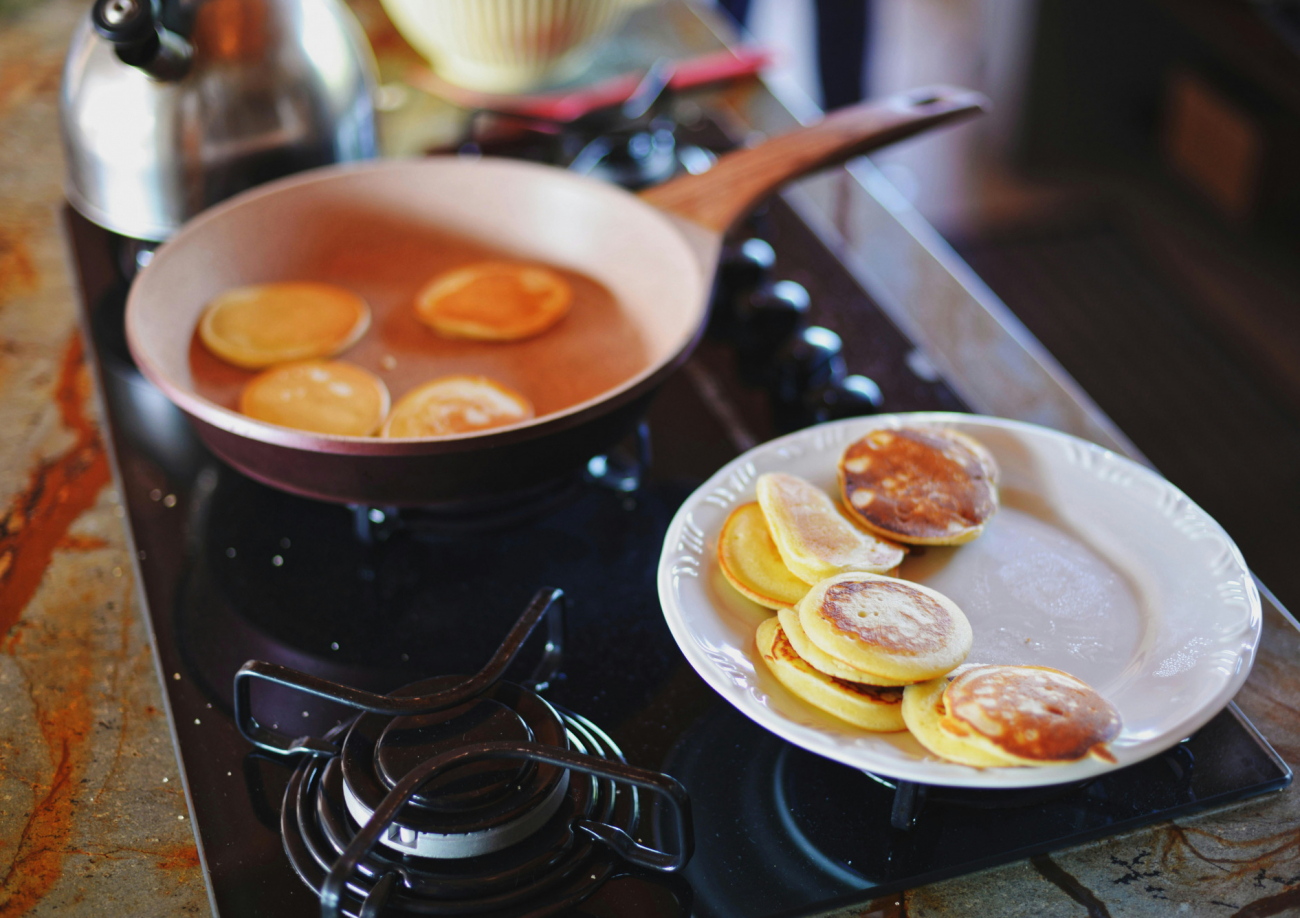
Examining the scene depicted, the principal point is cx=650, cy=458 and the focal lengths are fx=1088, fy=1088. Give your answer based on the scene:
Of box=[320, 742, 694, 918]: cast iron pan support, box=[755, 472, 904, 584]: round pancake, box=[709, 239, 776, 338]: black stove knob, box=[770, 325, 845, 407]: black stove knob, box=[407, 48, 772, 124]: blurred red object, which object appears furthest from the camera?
box=[407, 48, 772, 124]: blurred red object

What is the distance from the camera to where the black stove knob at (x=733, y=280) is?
95 centimetres

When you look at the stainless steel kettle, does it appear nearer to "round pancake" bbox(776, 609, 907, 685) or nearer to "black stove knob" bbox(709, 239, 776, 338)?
"black stove knob" bbox(709, 239, 776, 338)

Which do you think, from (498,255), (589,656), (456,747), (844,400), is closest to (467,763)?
(456,747)

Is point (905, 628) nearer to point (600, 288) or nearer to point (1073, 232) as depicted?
point (600, 288)

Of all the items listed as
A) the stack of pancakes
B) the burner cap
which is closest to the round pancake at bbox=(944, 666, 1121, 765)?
the stack of pancakes

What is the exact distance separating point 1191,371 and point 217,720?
168cm

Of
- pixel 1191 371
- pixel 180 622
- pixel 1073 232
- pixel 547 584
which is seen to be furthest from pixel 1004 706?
pixel 1073 232

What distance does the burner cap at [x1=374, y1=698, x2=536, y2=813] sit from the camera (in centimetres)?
50

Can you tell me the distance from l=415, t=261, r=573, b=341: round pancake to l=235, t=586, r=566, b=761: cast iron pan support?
0.96 ft

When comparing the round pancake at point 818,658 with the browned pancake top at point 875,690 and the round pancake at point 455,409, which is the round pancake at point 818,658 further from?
the round pancake at point 455,409

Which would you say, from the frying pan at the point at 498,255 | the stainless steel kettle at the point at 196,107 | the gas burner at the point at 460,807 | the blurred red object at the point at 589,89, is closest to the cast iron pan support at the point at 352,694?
the gas burner at the point at 460,807

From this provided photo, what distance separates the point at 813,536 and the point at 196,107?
60 centimetres

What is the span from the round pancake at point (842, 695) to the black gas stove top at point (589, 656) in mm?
57

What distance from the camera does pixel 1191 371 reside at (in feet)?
5.92
